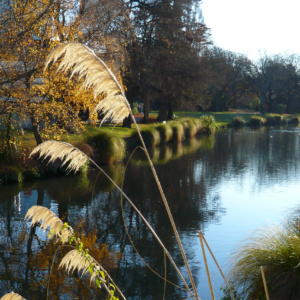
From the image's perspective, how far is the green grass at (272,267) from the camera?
4.44m

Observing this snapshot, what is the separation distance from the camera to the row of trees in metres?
12.7

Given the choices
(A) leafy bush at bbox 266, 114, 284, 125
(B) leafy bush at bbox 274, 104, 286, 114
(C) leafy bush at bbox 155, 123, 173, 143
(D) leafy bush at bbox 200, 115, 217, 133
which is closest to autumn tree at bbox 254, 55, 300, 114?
(B) leafy bush at bbox 274, 104, 286, 114

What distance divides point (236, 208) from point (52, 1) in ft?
25.8

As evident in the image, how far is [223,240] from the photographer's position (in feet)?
26.9

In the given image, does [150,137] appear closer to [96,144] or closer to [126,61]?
[126,61]

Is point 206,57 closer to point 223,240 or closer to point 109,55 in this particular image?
point 109,55

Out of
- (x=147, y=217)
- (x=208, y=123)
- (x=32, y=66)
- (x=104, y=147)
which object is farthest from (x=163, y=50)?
(x=147, y=217)

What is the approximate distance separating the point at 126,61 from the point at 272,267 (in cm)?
1629

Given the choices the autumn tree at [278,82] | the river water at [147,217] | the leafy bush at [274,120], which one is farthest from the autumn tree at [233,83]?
the river water at [147,217]

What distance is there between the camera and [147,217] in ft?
32.4

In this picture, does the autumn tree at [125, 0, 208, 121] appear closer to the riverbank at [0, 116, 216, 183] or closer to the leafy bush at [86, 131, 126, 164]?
the riverbank at [0, 116, 216, 183]

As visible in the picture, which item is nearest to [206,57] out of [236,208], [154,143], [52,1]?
[154,143]

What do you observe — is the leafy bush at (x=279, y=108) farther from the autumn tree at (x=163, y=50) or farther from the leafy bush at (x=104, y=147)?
the leafy bush at (x=104, y=147)

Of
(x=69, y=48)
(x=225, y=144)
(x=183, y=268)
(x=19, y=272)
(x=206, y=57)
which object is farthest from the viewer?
(x=206, y=57)
